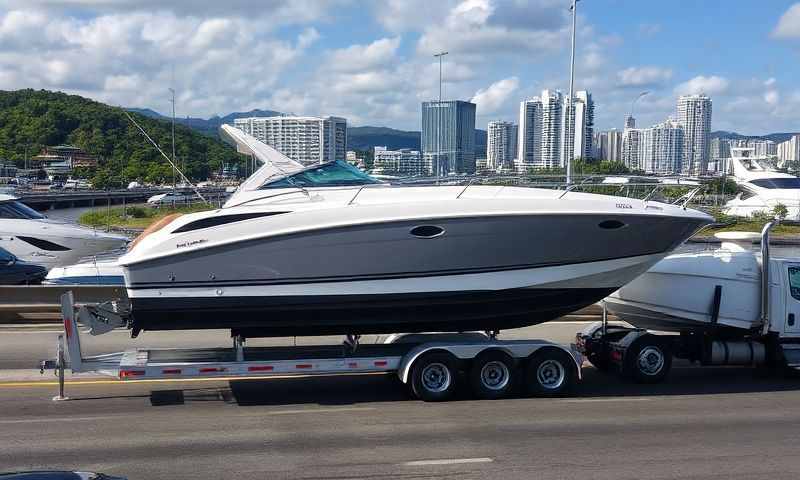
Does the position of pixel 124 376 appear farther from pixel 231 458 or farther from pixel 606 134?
pixel 606 134

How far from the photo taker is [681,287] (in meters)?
11.3

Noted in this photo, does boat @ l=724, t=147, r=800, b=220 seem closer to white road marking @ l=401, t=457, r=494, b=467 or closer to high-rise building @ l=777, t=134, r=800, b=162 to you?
white road marking @ l=401, t=457, r=494, b=467

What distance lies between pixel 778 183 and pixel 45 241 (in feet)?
113

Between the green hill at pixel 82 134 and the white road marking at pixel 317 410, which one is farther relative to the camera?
the green hill at pixel 82 134

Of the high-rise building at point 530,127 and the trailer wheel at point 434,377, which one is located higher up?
the high-rise building at point 530,127

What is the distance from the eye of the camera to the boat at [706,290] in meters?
11.2

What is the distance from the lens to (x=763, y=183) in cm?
4216

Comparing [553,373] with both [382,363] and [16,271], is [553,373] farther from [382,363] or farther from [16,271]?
[16,271]

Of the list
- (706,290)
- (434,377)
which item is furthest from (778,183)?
(434,377)

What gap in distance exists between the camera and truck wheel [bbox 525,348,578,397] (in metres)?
10.3

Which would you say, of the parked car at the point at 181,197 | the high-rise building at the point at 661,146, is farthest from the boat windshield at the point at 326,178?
the high-rise building at the point at 661,146

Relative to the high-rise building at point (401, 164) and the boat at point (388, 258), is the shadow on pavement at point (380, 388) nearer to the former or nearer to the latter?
the boat at point (388, 258)

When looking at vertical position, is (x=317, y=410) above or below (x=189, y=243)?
below

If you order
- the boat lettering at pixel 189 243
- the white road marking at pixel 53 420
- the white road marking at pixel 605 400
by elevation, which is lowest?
the white road marking at pixel 605 400
